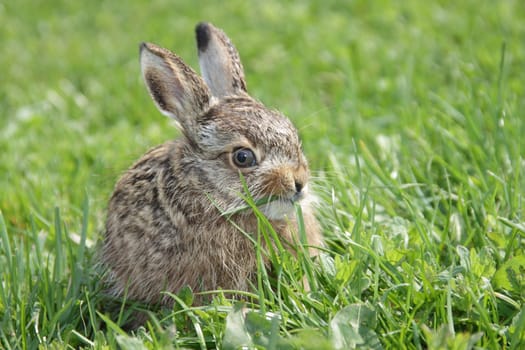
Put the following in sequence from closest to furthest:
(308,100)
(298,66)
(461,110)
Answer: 1. (461,110)
2. (308,100)
3. (298,66)

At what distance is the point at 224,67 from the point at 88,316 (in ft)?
4.90

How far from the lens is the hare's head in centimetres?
328

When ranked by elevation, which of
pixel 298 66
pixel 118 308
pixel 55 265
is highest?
pixel 298 66

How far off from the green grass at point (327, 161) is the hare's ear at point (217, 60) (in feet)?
2.27

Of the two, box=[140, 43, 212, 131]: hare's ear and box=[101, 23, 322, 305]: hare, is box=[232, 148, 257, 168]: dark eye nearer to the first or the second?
box=[101, 23, 322, 305]: hare

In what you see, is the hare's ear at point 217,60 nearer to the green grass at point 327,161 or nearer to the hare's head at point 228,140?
the hare's head at point 228,140

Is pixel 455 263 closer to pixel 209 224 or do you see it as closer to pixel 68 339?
pixel 209 224

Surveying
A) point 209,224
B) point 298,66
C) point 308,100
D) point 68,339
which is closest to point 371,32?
point 298,66

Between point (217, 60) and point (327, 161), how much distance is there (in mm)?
1032

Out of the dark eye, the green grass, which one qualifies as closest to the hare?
the dark eye

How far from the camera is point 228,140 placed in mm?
3410

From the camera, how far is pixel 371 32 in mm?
6820

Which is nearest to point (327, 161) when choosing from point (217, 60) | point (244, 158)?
point (217, 60)

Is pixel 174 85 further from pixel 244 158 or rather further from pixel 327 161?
pixel 327 161
